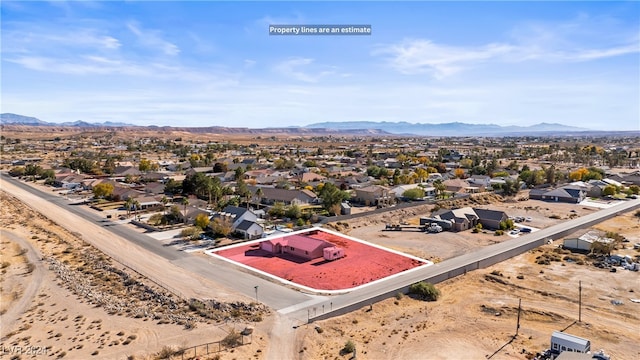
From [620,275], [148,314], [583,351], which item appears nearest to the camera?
[583,351]

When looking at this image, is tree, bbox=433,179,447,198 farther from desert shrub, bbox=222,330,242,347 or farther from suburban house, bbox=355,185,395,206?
desert shrub, bbox=222,330,242,347

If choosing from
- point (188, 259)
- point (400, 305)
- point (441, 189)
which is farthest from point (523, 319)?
point (441, 189)

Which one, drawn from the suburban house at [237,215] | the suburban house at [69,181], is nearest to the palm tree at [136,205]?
the suburban house at [237,215]

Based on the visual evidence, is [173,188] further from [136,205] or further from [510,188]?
[510,188]

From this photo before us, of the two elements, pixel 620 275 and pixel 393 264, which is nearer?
pixel 620 275

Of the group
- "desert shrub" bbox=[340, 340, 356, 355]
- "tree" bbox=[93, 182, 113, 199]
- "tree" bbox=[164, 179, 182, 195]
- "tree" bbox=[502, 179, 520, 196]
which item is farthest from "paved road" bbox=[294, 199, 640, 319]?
"tree" bbox=[93, 182, 113, 199]

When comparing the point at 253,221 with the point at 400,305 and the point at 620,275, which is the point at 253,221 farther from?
the point at 620,275
